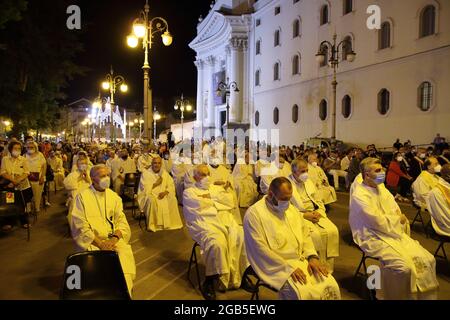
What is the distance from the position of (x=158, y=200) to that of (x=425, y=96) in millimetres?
20239

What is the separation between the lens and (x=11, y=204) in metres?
8.17

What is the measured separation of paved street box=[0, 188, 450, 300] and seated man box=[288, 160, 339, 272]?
0.45 meters

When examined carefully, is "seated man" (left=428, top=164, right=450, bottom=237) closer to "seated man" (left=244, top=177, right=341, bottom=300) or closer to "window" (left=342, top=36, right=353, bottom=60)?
"seated man" (left=244, top=177, right=341, bottom=300)

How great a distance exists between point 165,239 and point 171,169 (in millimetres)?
6039

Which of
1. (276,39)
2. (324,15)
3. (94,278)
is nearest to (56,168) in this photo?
(94,278)

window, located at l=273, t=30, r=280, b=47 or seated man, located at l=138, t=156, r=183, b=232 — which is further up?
window, located at l=273, t=30, r=280, b=47

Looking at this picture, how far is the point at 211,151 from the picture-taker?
11.4 meters

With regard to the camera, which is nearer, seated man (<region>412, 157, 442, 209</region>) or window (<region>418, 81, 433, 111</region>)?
seated man (<region>412, 157, 442, 209</region>)

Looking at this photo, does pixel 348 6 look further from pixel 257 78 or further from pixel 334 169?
pixel 334 169

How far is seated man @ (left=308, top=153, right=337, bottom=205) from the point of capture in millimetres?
10311

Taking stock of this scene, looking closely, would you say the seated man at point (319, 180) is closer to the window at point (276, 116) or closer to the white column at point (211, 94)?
the window at point (276, 116)

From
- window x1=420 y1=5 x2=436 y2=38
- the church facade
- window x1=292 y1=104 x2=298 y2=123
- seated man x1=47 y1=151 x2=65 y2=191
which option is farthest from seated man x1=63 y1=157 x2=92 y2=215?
window x1=292 y1=104 x2=298 y2=123

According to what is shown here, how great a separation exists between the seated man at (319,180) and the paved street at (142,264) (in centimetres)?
106
